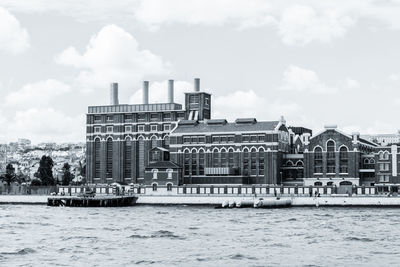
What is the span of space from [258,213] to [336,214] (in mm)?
10735

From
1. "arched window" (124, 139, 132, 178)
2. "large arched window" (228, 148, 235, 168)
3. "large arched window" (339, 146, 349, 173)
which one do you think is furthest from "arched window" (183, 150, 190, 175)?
"large arched window" (339, 146, 349, 173)

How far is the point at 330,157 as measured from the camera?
14900 cm

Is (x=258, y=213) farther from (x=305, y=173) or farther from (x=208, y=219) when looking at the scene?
(x=305, y=173)

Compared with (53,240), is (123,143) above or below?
above

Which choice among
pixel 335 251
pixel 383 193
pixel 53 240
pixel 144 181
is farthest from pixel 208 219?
pixel 144 181

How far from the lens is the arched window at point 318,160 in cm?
14925

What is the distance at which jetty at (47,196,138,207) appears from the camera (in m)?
136

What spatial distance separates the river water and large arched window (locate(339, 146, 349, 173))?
48854mm

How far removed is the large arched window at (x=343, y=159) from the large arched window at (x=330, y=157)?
1.22 m

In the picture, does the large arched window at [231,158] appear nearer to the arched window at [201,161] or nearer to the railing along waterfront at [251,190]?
the arched window at [201,161]

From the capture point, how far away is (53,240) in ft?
227

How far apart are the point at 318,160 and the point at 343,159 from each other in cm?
434

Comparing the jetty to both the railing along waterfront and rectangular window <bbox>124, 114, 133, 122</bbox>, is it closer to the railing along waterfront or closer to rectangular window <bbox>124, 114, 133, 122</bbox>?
the railing along waterfront

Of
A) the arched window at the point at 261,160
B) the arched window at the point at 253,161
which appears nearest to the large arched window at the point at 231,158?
the arched window at the point at 253,161
